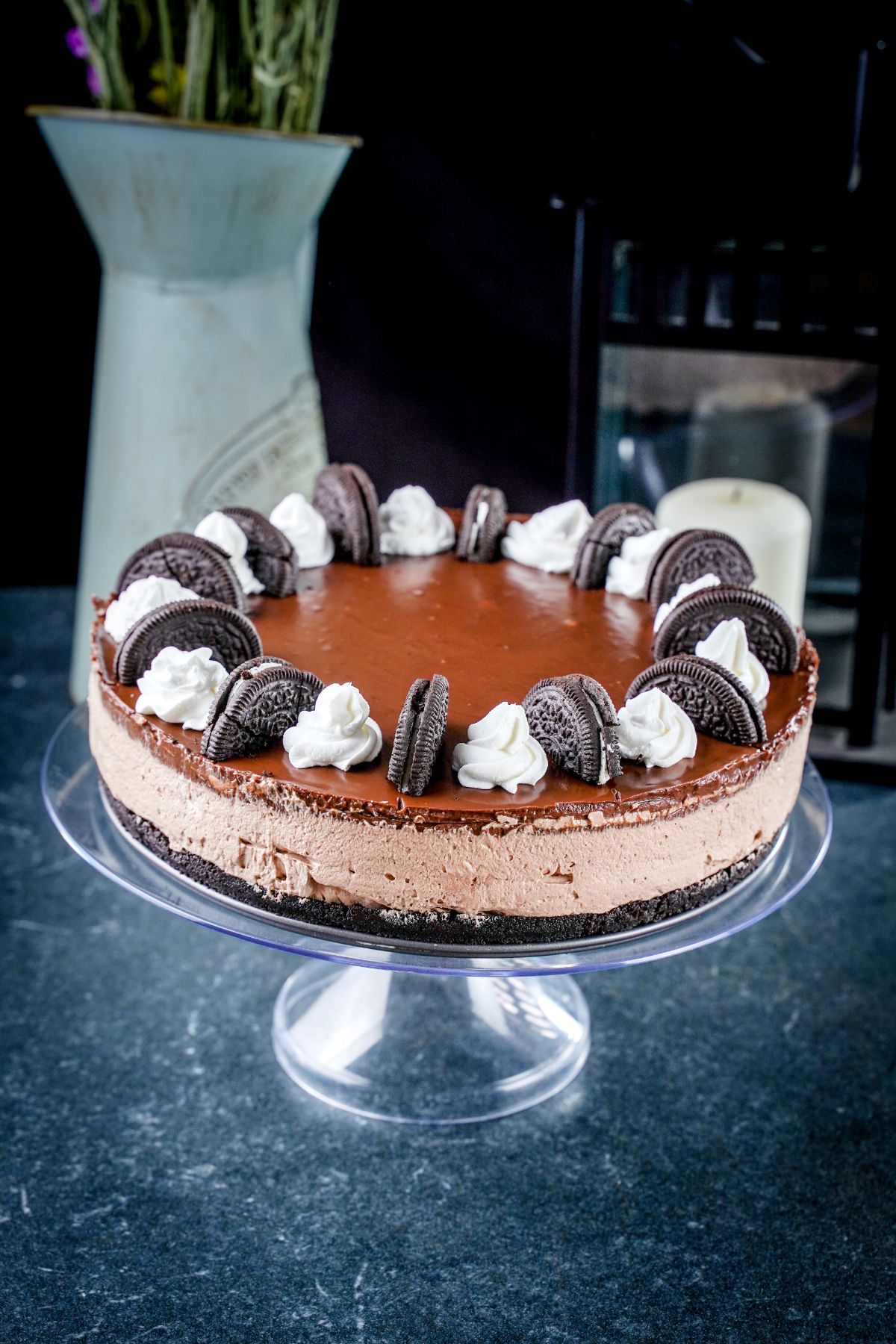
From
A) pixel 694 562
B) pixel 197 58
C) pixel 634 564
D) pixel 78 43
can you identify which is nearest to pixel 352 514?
pixel 634 564

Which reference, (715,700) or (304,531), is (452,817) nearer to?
(715,700)

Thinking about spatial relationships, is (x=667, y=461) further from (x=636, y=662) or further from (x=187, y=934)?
(x=187, y=934)

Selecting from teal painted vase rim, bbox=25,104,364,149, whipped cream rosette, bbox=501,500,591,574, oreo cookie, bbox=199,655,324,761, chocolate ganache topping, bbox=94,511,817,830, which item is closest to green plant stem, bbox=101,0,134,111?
teal painted vase rim, bbox=25,104,364,149

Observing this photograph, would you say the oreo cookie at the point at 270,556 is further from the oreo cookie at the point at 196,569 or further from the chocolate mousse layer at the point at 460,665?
the oreo cookie at the point at 196,569

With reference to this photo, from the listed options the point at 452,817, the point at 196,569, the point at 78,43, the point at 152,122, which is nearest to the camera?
the point at 452,817

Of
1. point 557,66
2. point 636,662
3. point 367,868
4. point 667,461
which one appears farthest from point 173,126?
point 367,868

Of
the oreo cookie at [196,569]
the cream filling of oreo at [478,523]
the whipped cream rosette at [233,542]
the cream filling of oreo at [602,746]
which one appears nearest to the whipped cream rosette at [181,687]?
the oreo cookie at [196,569]
